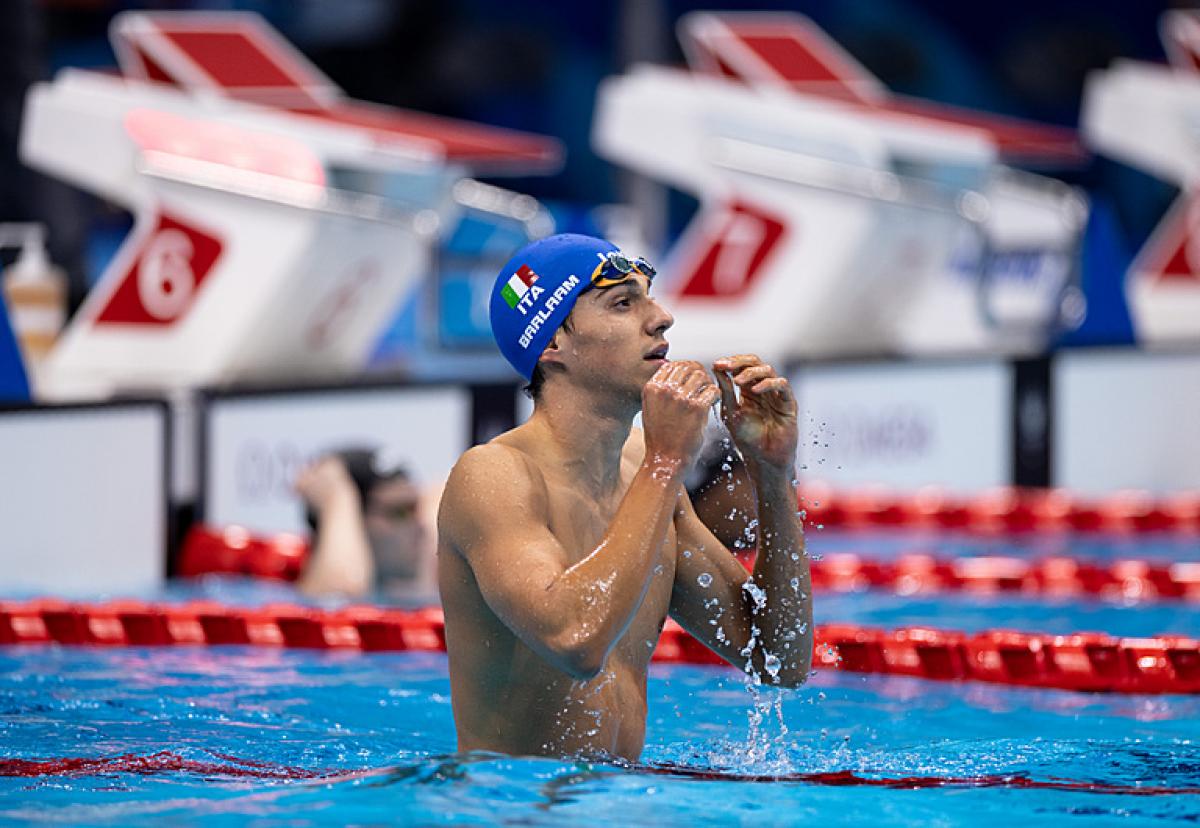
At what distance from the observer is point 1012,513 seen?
304 inches

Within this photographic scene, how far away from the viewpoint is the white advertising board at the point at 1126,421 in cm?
843

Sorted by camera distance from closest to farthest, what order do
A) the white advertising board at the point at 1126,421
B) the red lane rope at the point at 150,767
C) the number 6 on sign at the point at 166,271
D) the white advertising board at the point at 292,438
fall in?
the red lane rope at the point at 150,767 → the white advertising board at the point at 292,438 → the number 6 on sign at the point at 166,271 → the white advertising board at the point at 1126,421

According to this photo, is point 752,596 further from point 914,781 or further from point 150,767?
point 150,767

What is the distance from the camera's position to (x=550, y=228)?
8.38 m

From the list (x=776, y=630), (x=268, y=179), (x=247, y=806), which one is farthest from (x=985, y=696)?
(x=268, y=179)

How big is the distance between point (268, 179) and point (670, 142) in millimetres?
2462

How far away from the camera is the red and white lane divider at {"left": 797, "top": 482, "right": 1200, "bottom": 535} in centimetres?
765

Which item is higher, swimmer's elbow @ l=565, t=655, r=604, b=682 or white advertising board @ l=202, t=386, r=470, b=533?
swimmer's elbow @ l=565, t=655, r=604, b=682

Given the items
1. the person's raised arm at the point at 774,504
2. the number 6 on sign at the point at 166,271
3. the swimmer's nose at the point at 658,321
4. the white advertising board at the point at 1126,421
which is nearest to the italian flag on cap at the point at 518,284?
the swimmer's nose at the point at 658,321

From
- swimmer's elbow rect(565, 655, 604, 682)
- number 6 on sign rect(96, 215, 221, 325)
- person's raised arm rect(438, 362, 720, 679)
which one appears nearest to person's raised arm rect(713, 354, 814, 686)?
person's raised arm rect(438, 362, 720, 679)

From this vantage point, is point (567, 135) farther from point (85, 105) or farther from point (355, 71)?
point (85, 105)

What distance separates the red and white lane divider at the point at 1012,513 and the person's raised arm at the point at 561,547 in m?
4.84

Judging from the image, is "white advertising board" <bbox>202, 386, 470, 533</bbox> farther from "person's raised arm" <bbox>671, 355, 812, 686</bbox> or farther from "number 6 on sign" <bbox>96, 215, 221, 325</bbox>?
"person's raised arm" <bbox>671, 355, 812, 686</bbox>

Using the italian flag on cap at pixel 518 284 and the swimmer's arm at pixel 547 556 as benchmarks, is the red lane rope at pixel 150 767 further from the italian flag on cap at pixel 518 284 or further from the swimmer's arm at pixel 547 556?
the italian flag on cap at pixel 518 284
